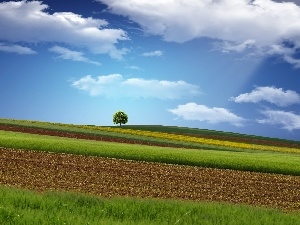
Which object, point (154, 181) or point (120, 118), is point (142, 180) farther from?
point (120, 118)

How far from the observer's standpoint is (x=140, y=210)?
1225 cm

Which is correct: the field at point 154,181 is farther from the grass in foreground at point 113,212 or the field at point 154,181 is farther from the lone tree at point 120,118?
the lone tree at point 120,118

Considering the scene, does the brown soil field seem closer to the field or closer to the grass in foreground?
the field

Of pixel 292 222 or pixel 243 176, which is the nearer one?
pixel 292 222

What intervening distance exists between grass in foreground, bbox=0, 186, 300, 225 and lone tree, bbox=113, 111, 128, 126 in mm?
100659

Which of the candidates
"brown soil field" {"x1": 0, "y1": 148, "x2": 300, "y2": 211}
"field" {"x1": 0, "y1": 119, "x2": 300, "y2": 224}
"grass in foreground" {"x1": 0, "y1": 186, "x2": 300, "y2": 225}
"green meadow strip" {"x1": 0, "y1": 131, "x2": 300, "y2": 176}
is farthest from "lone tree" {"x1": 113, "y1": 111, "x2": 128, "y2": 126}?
"grass in foreground" {"x1": 0, "y1": 186, "x2": 300, "y2": 225}

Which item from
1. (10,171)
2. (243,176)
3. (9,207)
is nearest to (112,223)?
(9,207)

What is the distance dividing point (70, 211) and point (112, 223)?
6.17 feet

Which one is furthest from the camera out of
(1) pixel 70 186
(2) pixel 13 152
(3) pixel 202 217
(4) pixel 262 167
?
(4) pixel 262 167

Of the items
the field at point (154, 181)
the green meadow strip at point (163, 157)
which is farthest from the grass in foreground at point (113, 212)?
the green meadow strip at point (163, 157)

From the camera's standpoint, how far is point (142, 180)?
2622 centimetres

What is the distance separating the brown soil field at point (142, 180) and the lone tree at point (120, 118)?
79422 millimetres

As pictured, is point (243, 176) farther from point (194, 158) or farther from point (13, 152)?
point (13, 152)

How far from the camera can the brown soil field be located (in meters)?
22.8
